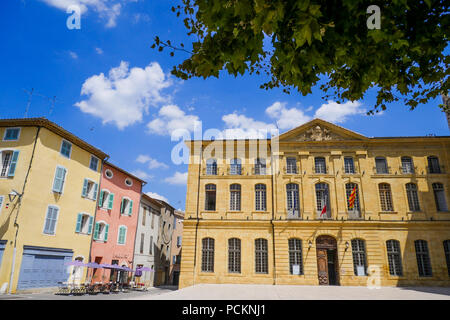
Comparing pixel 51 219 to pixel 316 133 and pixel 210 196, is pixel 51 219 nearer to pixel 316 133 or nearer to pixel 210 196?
pixel 210 196

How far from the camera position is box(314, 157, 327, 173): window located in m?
23.8

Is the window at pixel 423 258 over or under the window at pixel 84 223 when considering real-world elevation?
under

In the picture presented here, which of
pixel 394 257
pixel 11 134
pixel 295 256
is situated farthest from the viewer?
pixel 295 256

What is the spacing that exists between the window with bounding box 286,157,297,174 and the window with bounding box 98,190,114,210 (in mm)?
15790

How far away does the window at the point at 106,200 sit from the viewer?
25184 millimetres

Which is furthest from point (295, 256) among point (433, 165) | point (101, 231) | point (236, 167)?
point (101, 231)

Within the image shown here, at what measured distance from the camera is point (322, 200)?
75.4ft

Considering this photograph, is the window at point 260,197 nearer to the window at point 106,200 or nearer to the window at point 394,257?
the window at point 394,257

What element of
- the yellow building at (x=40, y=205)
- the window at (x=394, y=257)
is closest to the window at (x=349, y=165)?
the window at (x=394, y=257)

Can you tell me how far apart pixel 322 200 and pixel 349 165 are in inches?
149

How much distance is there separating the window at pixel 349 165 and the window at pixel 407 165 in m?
3.97

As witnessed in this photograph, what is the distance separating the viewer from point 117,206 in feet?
88.1
